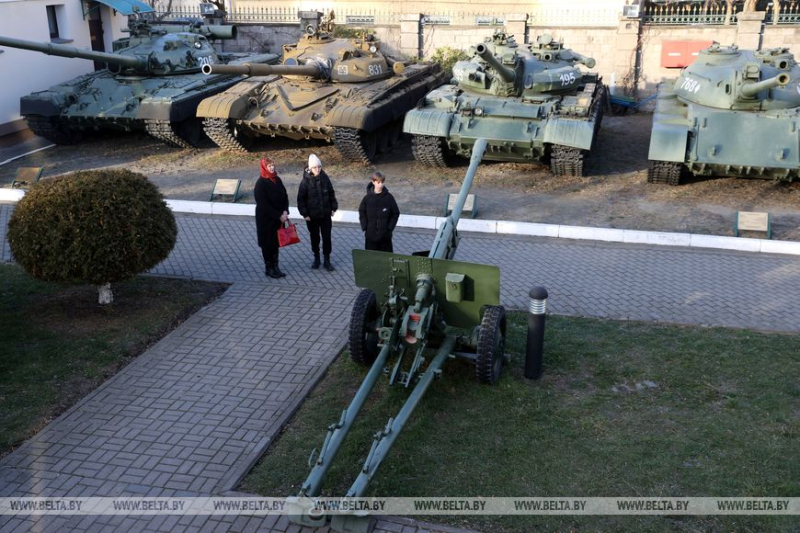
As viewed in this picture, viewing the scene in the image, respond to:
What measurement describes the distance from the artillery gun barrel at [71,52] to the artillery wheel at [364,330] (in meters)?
8.05

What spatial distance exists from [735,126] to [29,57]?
15033 millimetres

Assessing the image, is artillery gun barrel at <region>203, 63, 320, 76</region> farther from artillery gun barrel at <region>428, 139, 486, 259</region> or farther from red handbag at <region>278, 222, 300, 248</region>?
artillery gun barrel at <region>428, 139, 486, 259</region>

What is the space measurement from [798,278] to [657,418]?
408cm

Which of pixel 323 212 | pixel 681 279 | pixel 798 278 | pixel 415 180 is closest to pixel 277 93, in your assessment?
pixel 415 180

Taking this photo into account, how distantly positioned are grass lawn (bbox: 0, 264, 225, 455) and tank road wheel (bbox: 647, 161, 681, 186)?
7376 millimetres

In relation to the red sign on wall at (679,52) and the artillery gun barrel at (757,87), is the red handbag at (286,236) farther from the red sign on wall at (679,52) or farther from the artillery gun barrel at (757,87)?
the red sign on wall at (679,52)

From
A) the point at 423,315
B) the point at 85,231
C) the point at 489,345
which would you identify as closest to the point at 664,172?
the point at 489,345

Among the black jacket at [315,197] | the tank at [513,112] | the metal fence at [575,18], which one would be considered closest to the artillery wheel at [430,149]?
the tank at [513,112]

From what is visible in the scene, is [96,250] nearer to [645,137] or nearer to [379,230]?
[379,230]

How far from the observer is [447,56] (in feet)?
70.1

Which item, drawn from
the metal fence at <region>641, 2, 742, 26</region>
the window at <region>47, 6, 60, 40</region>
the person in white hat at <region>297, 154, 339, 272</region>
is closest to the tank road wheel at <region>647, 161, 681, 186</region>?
the person in white hat at <region>297, 154, 339, 272</region>

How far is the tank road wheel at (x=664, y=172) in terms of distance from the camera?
1277 centimetres

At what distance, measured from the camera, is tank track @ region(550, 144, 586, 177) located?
43.4ft

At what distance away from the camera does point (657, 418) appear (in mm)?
6531
